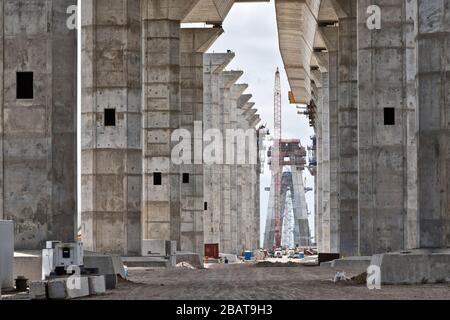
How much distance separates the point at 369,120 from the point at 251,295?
18.0m

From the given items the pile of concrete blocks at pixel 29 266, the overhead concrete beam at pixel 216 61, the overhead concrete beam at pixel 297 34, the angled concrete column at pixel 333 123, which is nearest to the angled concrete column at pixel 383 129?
the pile of concrete blocks at pixel 29 266

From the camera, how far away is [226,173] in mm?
92812

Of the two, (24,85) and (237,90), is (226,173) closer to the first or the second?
(237,90)

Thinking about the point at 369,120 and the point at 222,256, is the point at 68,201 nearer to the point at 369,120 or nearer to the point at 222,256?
the point at 369,120

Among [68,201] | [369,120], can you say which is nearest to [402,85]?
[369,120]

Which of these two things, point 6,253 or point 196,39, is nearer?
point 6,253

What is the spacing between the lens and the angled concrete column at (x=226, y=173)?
9069 cm

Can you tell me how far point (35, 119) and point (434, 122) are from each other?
995 cm

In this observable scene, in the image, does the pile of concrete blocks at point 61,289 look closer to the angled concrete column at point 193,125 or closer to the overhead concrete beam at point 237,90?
the angled concrete column at point 193,125

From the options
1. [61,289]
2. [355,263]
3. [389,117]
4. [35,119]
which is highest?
[389,117]

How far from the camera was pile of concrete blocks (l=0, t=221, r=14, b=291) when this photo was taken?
23938 mm

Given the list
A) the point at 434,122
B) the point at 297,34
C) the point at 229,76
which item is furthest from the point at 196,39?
the point at 434,122

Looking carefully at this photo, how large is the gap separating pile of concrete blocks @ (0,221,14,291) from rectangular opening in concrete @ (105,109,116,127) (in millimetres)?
16745

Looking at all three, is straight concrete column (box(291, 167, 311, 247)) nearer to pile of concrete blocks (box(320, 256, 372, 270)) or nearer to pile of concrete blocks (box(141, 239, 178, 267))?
pile of concrete blocks (box(141, 239, 178, 267))
